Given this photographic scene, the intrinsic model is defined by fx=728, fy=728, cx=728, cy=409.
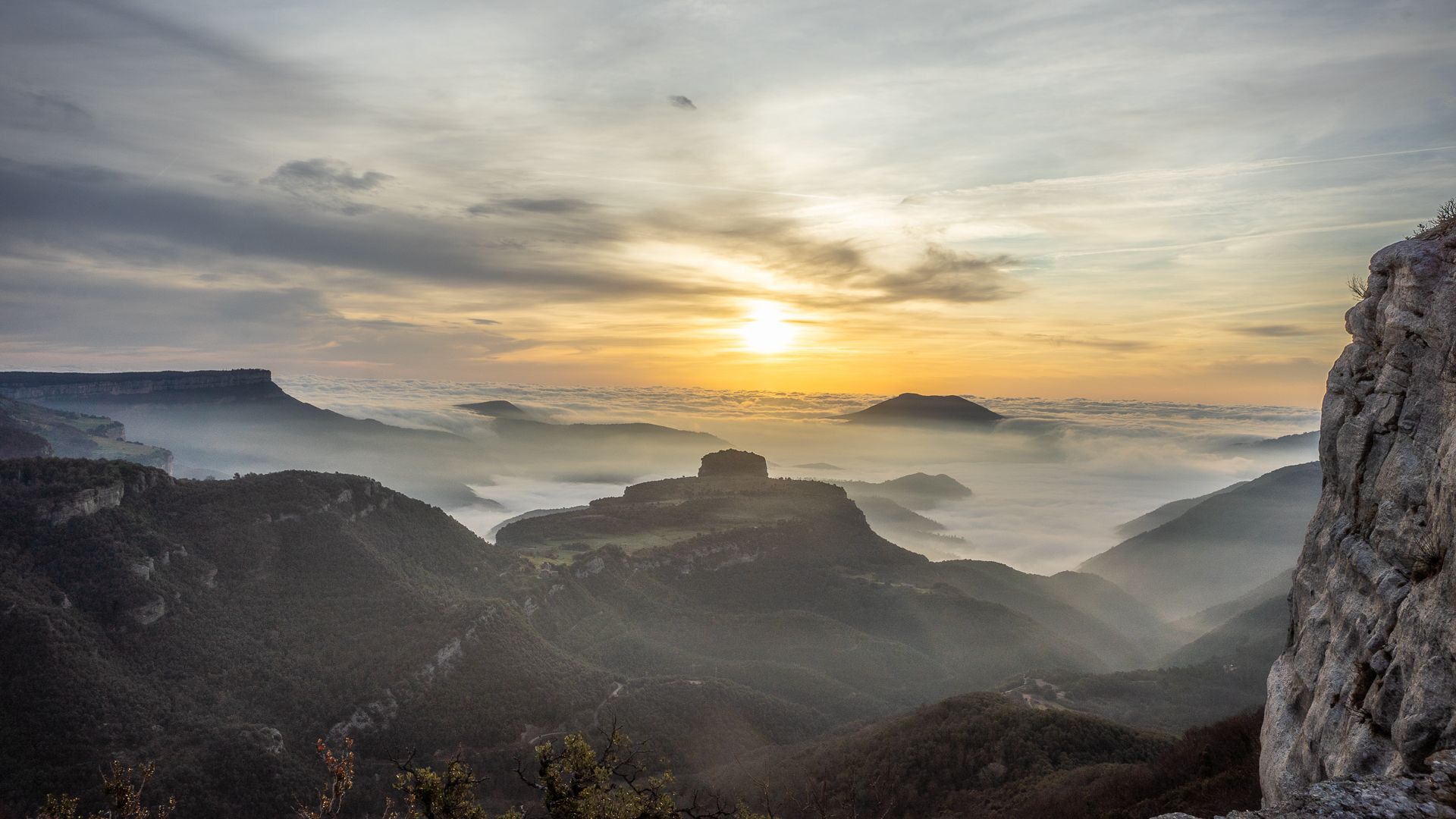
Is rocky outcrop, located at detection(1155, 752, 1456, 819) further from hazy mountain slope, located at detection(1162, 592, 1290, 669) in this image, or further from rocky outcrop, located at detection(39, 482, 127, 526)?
hazy mountain slope, located at detection(1162, 592, 1290, 669)

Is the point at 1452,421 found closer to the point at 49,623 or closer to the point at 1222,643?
the point at 49,623

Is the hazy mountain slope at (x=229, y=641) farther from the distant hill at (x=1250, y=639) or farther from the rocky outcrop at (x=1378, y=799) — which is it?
the distant hill at (x=1250, y=639)

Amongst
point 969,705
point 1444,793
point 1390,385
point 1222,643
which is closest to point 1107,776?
point 969,705

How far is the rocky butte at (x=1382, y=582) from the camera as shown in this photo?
51.3 ft

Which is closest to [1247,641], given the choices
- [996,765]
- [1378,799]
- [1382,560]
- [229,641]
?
[996,765]

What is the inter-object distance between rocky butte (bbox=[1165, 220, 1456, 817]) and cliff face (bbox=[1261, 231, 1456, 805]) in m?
0.05

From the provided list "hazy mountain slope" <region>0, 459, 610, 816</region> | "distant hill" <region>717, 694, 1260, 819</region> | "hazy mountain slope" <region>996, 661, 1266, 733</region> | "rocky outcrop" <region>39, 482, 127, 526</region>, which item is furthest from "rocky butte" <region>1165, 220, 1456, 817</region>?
"rocky outcrop" <region>39, 482, 127, 526</region>

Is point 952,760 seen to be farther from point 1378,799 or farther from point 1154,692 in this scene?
point 1378,799

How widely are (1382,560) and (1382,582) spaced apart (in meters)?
0.86

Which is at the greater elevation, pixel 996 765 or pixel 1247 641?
pixel 996 765

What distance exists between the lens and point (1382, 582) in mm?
19766

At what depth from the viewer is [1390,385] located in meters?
21.6

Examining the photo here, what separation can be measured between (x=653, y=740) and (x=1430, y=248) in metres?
90.2

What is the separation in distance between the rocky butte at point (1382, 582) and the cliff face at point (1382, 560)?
5 centimetres
